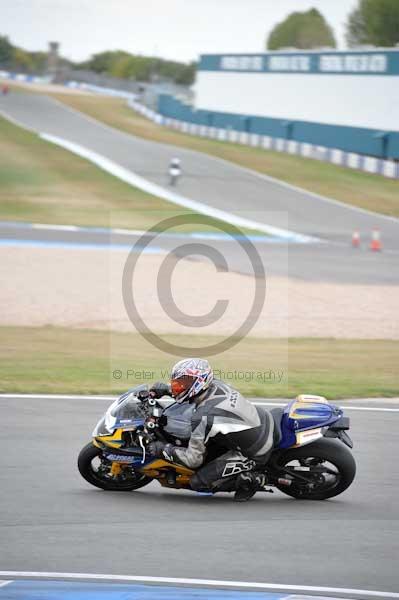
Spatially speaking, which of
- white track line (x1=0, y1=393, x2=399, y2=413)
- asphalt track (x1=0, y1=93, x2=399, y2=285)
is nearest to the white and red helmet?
white track line (x1=0, y1=393, x2=399, y2=413)

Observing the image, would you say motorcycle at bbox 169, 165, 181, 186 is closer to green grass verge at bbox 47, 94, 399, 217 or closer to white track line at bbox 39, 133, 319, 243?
white track line at bbox 39, 133, 319, 243

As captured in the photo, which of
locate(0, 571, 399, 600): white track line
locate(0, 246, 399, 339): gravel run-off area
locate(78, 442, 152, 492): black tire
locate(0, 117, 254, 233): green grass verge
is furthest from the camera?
locate(0, 117, 254, 233): green grass verge

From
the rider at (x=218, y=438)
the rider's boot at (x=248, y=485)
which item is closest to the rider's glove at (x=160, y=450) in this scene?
the rider at (x=218, y=438)

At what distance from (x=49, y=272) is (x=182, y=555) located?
1630 centimetres

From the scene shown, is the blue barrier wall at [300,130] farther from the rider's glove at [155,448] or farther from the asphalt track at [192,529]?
the rider's glove at [155,448]

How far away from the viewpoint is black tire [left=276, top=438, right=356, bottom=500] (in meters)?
8.27

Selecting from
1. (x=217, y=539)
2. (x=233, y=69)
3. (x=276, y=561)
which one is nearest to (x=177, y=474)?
(x=217, y=539)

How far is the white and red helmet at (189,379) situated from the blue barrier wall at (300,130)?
4273cm

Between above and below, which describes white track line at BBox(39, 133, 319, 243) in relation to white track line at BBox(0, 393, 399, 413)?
above

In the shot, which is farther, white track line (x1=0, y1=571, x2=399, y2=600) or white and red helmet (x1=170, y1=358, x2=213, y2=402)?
white and red helmet (x1=170, y1=358, x2=213, y2=402)

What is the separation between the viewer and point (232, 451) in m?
8.34

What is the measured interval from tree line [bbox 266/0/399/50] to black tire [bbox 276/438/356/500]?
101 metres

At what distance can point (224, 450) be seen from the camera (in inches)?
331

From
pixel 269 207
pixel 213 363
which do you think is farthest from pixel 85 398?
pixel 269 207
